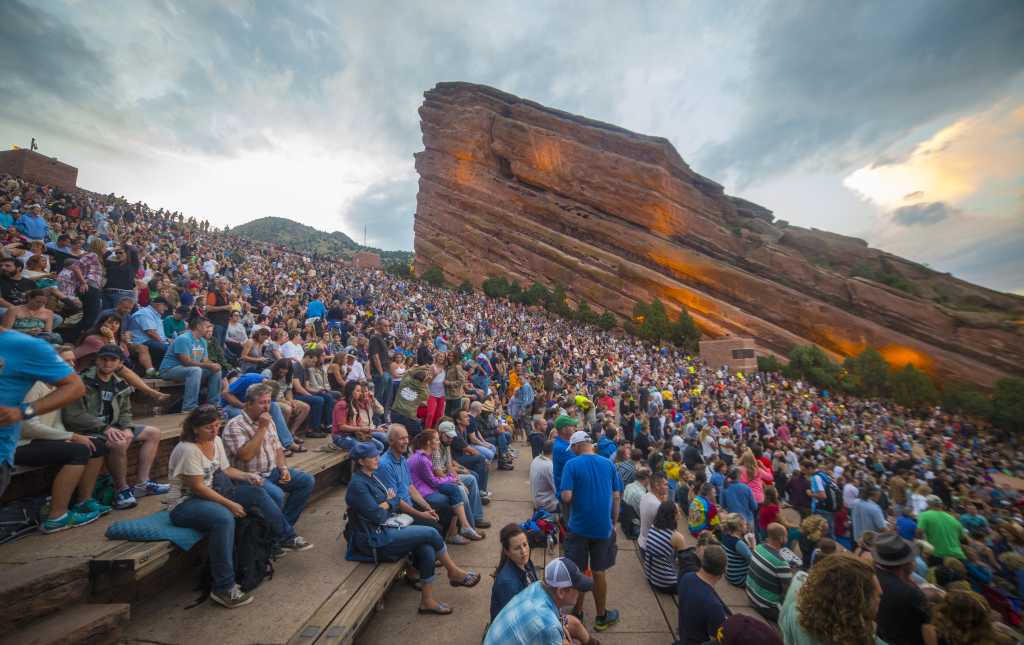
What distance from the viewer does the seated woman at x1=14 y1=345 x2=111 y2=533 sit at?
10.6ft

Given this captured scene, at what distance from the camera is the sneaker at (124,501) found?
146 inches

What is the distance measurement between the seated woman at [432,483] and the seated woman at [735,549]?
3.44m

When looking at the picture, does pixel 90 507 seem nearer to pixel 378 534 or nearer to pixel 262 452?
pixel 262 452

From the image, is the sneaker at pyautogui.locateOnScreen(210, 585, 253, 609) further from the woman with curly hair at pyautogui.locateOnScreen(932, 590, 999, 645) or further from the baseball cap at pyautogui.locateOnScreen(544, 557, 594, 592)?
the woman with curly hair at pyautogui.locateOnScreen(932, 590, 999, 645)

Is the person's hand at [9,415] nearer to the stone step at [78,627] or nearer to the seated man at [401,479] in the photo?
the stone step at [78,627]

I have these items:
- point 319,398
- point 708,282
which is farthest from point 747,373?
point 319,398

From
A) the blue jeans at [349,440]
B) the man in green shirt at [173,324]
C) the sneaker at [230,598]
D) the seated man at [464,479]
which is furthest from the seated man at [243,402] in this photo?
the man in green shirt at [173,324]

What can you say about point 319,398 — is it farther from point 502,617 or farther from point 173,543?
point 502,617

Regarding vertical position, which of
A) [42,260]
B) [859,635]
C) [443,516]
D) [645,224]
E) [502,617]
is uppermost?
[645,224]

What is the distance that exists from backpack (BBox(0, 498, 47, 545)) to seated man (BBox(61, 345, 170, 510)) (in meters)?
0.48

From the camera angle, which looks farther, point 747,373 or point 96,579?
point 747,373

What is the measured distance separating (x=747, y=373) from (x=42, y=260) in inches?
1692

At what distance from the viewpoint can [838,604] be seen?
2.52 m

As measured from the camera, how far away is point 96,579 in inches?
112
